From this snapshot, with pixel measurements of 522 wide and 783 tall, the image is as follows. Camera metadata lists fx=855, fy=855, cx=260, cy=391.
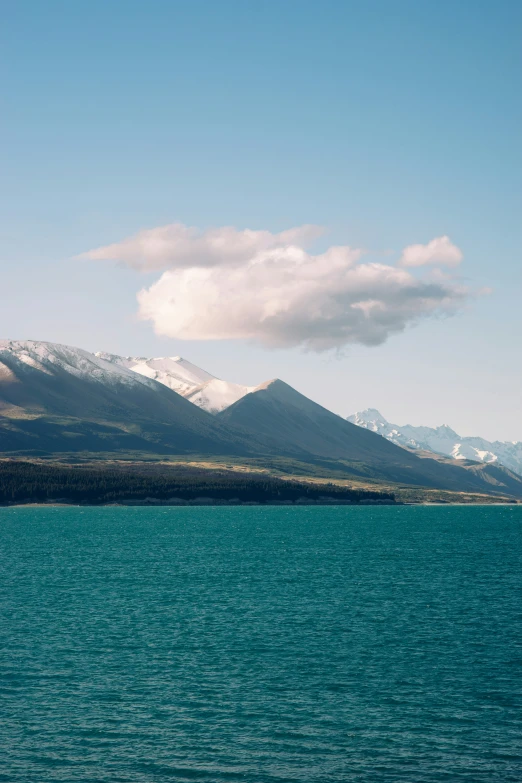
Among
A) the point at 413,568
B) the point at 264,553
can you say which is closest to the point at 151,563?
the point at 264,553

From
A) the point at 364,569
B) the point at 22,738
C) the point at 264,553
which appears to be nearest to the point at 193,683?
the point at 22,738

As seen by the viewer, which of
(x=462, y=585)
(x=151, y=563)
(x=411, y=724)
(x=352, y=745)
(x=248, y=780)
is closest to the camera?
Answer: (x=248, y=780)

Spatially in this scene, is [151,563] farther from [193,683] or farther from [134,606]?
[193,683]

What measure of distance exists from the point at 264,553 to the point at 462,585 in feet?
218

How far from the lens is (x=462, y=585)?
127 metres

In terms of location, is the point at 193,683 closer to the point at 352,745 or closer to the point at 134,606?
the point at 352,745

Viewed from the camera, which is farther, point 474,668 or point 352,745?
point 474,668

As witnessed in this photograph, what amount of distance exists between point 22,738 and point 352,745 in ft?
67.9

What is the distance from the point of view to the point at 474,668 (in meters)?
71.9

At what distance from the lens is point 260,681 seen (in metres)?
68.0

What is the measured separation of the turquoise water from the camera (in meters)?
50.5

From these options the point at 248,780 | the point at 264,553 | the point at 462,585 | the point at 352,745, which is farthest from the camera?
the point at 264,553

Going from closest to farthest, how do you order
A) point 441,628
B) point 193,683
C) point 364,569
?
point 193,683, point 441,628, point 364,569

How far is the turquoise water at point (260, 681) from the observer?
1987 inches
